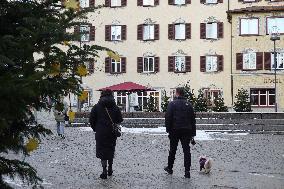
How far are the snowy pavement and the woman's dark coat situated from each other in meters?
0.54

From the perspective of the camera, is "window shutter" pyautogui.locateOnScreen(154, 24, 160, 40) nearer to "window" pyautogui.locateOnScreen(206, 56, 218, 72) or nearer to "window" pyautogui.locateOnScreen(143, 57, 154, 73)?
"window" pyautogui.locateOnScreen(143, 57, 154, 73)

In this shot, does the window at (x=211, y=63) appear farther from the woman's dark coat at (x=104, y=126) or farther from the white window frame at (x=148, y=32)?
the woman's dark coat at (x=104, y=126)

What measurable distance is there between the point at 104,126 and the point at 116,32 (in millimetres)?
42871

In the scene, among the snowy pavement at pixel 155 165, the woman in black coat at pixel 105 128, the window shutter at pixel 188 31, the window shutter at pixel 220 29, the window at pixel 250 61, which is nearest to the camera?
the snowy pavement at pixel 155 165

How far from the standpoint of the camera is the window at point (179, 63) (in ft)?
174

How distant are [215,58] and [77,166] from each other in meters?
40.2

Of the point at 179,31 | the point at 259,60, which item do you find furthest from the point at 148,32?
the point at 259,60

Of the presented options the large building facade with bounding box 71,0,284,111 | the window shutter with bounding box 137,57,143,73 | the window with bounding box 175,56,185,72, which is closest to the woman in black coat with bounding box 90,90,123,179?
the large building facade with bounding box 71,0,284,111

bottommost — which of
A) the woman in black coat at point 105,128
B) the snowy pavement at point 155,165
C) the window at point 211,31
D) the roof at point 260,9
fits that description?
the snowy pavement at point 155,165

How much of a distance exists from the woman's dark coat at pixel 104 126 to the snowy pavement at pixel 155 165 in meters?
0.54

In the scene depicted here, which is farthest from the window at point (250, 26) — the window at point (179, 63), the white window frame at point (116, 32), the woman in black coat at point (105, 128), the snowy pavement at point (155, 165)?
the woman in black coat at point (105, 128)

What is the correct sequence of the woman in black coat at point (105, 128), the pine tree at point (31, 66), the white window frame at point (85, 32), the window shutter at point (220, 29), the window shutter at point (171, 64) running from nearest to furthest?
1. the pine tree at point (31, 66)
2. the white window frame at point (85, 32)
3. the woman in black coat at point (105, 128)
4. the window shutter at point (220, 29)
5. the window shutter at point (171, 64)

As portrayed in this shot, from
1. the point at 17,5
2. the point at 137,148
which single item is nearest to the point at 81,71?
the point at 17,5

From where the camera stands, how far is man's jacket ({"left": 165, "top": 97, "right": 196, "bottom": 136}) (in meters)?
11.9
